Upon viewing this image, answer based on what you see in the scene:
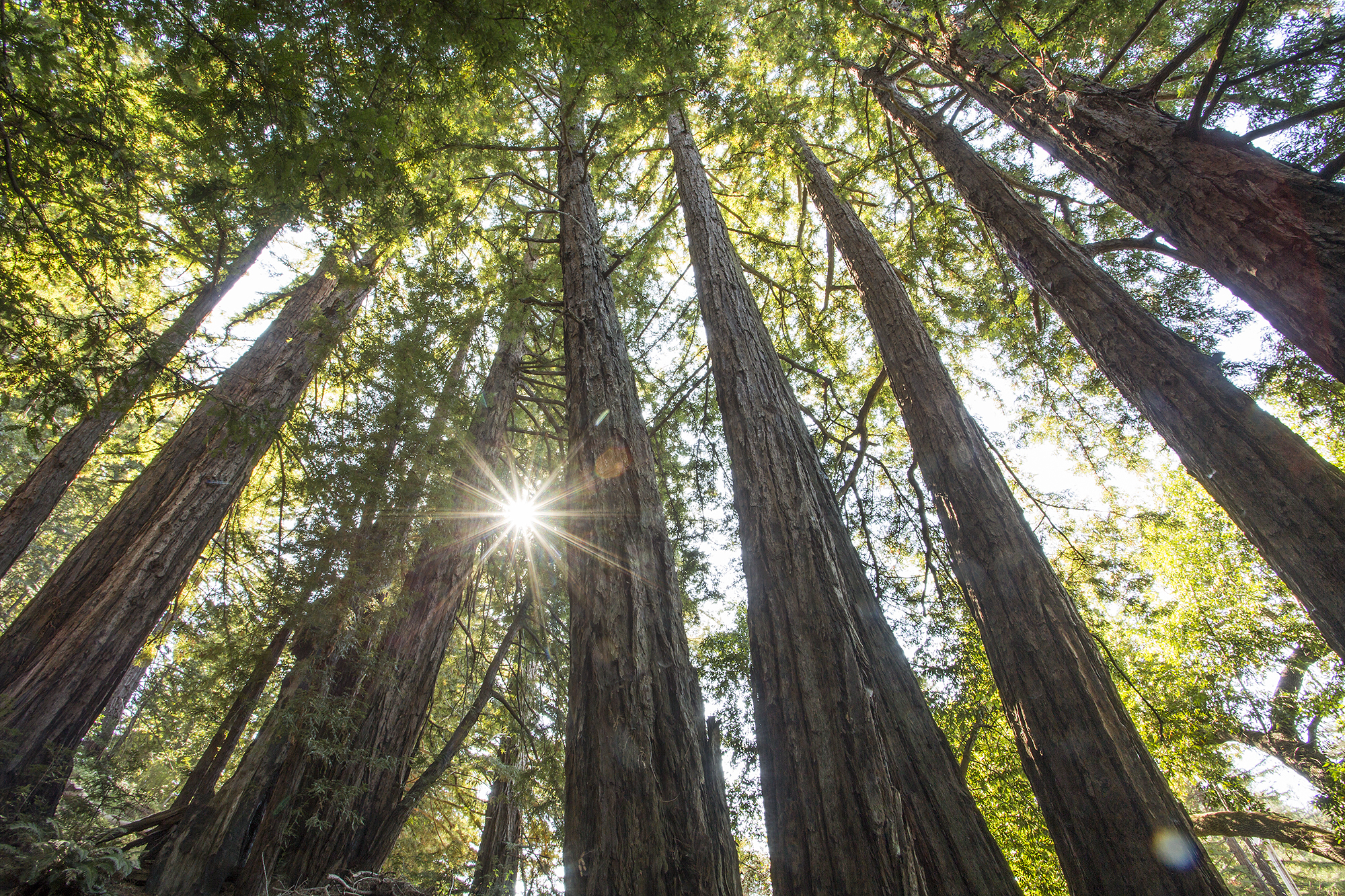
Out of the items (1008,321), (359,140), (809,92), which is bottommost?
(359,140)

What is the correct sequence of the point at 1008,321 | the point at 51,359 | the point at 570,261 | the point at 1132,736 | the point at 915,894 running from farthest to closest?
1. the point at 1008,321
2. the point at 570,261
3. the point at 1132,736
4. the point at 51,359
5. the point at 915,894

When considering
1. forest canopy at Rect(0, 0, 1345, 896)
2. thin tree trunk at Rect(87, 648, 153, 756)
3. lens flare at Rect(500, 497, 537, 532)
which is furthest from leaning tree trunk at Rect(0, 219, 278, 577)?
lens flare at Rect(500, 497, 537, 532)

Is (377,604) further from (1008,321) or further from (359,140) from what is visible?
(1008,321)

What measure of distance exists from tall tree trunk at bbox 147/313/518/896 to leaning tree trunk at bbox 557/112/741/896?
134cm

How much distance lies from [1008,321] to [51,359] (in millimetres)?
7677

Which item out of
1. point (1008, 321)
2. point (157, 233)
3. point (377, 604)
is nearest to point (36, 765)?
point (377, 604)

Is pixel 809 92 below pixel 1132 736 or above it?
above

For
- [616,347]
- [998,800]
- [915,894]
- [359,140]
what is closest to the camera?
[915,894]

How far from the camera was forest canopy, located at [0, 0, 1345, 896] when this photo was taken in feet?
→ 7.43

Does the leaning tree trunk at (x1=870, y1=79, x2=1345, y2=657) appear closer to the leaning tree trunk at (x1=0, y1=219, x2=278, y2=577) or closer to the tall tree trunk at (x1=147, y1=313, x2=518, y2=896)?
the tall tree trunk at (x1=147, y1=313, x2=518, y2=896)

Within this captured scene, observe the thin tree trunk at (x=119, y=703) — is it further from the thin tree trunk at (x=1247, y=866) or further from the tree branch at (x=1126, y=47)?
the thin tree trunk at (x=1247, y=866)

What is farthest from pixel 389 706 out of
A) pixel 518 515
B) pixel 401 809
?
pixel 518 515

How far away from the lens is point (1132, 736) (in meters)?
2.62

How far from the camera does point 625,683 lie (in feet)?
6.88
